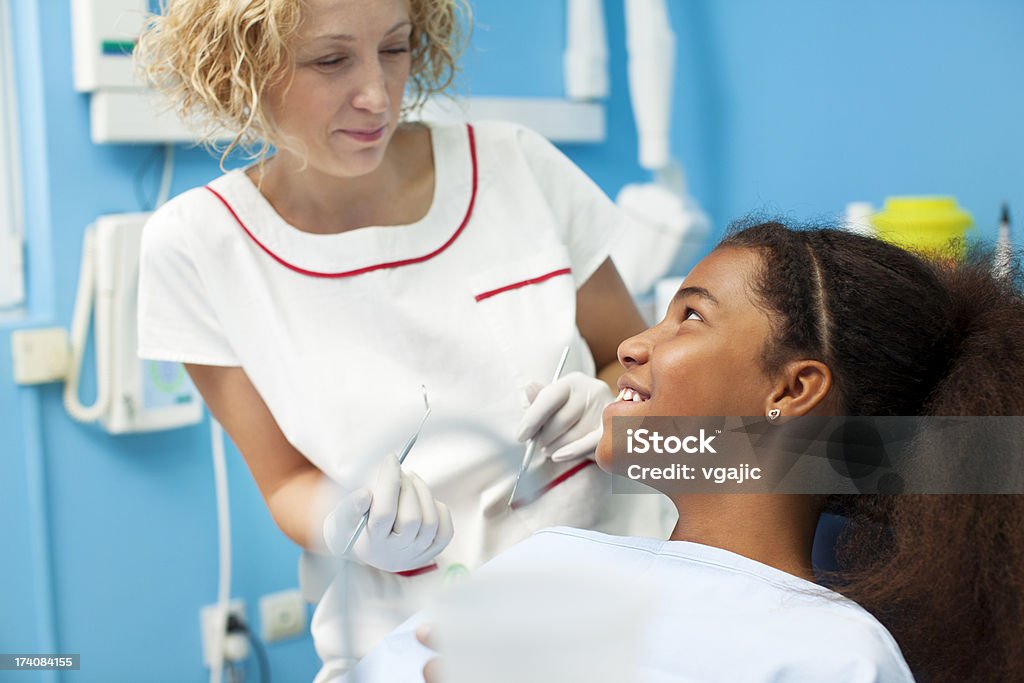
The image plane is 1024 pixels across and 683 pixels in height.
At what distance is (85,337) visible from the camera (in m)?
2.01

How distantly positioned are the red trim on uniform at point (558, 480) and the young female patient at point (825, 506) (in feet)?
0.17

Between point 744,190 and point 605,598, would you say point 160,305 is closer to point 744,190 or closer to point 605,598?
point 605,598

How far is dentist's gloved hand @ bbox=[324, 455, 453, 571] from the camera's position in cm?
90

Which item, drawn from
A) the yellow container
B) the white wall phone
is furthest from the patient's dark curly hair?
the white wall phone

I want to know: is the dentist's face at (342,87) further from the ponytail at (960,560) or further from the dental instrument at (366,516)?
the ponytail at (960,560)

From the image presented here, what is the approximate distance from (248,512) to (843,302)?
1.58 metres

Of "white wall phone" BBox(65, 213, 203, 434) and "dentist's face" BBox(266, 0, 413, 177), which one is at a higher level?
"dentist's face" BBox(266, 0, 413, 177)

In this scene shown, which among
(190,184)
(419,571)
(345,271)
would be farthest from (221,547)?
(419,571)

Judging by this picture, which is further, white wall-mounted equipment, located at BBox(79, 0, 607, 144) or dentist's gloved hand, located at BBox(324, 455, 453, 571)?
white wall-mounted equipment, located at BBox(79, 0, 607, 144)

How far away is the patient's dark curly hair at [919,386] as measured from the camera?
91 cm

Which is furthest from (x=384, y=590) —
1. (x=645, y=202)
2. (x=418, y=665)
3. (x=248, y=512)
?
(x=645, y=202)

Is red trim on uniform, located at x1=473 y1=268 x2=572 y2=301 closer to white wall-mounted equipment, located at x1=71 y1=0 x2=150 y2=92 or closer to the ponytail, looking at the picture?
the ponytail

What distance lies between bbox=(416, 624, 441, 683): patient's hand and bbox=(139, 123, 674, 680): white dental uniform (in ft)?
0.75

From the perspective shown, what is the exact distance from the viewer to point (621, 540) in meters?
1.08
